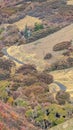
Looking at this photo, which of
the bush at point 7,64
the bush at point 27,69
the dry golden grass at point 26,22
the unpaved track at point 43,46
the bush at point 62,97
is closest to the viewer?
the bush at point 62,97

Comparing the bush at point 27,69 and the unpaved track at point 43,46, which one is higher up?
the bush at point 27,69

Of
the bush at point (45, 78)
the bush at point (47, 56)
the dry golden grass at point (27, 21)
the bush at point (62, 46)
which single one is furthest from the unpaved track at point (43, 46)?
the dry golden grass at point (27, 21)

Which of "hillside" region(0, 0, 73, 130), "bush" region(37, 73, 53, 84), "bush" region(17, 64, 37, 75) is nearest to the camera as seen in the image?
"hillside" region(0, 0, 73, 130)

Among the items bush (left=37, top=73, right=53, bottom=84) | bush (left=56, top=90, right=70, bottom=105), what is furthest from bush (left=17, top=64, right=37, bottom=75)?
bush (left=56, top=90, right=70, bottom=105)

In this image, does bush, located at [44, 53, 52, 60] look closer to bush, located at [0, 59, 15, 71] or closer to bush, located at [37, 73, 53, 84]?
bush, located at [0, 59, 15, 71]

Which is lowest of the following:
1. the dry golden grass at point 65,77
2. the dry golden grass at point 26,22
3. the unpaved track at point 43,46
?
the dry golden grass at point 26,22

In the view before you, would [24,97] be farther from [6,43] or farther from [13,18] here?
[13,18]

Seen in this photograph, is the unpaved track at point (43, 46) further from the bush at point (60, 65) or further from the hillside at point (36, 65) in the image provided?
the bush at point (60, 65)

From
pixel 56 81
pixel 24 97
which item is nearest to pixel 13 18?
pixel 56 81
